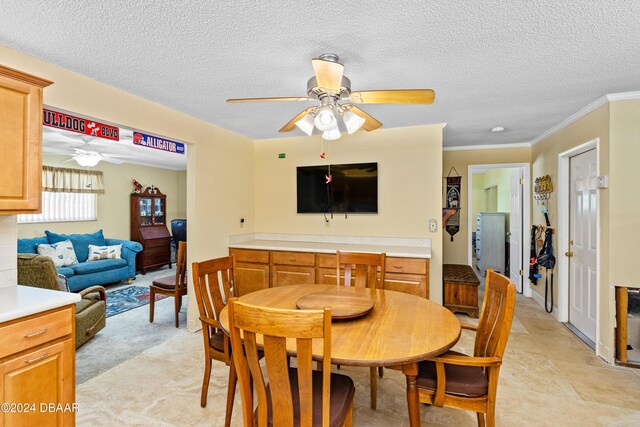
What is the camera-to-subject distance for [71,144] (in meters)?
4.85

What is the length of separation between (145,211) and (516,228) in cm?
706

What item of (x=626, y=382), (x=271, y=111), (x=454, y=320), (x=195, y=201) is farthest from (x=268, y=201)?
(x=626, y=382)

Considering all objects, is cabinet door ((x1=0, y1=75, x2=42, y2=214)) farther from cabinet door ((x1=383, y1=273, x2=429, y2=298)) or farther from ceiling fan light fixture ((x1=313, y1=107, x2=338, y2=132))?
cabinet door ((x1=383, y1=273, x2=429, y2=298))

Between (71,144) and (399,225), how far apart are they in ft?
16.1

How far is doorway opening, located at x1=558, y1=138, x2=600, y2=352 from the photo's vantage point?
3152 millimetres

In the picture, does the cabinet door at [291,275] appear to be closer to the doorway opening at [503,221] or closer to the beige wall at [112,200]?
the doorway opening at [503,221]

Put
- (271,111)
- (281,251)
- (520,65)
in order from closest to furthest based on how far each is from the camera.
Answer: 1. (520,65)
2. (271,111)
3. (281,251)

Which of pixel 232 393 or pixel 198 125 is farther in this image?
pixel 198 125

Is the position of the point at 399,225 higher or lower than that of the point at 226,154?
lower

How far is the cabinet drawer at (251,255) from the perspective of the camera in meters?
3.90

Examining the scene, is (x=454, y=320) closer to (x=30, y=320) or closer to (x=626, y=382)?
(x=626, y=382)

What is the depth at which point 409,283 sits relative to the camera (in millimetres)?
3344

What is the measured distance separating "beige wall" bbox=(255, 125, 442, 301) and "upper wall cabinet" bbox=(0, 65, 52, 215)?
2.83 m

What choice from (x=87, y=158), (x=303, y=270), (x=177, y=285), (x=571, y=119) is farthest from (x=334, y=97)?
(x=87, y=158)
